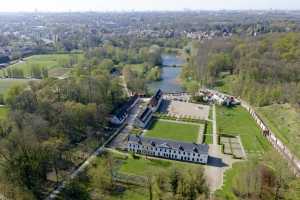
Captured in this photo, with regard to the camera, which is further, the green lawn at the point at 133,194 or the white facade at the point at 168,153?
the white facade at the point at 168,153

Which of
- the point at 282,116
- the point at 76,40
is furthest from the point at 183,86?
the point at 76,40

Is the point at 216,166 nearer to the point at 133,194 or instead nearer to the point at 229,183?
the point at 229,183

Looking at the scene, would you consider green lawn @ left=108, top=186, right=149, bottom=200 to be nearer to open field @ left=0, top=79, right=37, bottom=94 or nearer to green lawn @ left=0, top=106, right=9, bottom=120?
green lawn @ left=0, top=106, right=9, bottom=120

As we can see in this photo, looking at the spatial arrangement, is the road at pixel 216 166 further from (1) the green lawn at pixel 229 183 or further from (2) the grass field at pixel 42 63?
(2) the grass field at pixel 42 63

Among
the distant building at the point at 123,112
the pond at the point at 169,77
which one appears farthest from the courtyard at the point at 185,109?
the pond at the point at 169,77

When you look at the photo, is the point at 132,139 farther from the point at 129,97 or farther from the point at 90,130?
the point at 129,97

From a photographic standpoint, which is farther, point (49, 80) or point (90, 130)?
point (49, 80)
